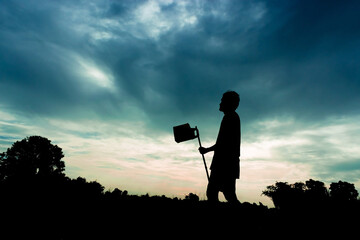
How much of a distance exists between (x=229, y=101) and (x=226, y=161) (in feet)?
4.59

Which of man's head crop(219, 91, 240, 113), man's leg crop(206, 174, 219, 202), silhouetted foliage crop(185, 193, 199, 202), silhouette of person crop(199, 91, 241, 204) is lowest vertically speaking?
silhouetted foliage crop(185, 193, 199, 202)

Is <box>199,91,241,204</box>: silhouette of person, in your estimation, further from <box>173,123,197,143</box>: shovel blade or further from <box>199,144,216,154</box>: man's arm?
<box>173,123,197,143</box>: shovel blade

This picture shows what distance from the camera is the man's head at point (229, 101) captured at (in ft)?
14.6

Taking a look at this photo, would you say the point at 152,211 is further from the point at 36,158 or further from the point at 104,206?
the point at 36,158

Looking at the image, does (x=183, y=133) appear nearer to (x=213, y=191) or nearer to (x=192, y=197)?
(x=213, y=191)

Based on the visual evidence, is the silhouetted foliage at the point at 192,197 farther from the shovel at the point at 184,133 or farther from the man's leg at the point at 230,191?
the man's leg at the point at 230,191

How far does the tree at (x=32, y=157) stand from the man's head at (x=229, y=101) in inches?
1363

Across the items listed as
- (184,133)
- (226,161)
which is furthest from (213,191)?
(184,133)

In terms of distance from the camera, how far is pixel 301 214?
441 cm

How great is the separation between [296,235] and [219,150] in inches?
78.0

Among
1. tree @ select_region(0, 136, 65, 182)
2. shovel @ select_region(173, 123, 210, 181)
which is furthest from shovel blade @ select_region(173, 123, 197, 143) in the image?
tree @ select_region(0, 136, 65, 182)

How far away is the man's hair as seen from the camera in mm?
4449

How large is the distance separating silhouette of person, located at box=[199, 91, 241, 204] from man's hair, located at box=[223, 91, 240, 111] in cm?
17

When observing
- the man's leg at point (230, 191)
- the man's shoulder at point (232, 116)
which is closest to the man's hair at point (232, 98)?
the man's shoulder at point (232, 116)
